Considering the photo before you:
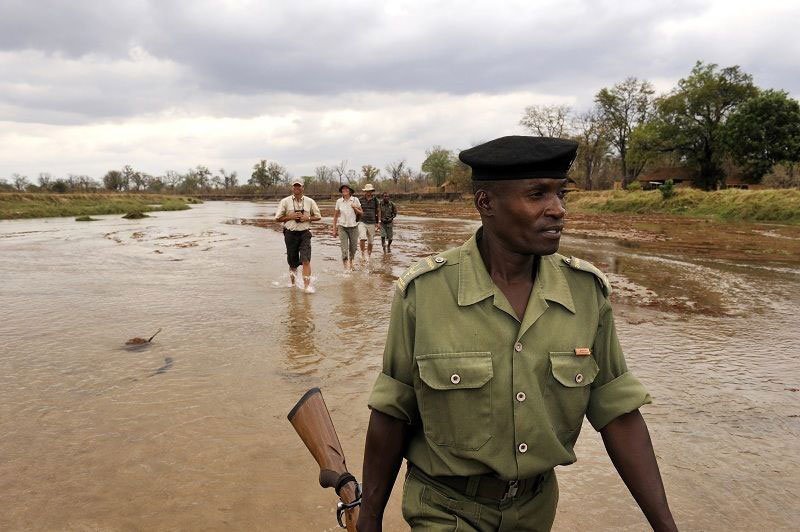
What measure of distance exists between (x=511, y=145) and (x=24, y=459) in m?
3.62

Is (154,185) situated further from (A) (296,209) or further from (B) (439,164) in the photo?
(A) (296,209)

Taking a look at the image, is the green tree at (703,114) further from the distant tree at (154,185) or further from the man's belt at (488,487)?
the distant tree at (154,185)

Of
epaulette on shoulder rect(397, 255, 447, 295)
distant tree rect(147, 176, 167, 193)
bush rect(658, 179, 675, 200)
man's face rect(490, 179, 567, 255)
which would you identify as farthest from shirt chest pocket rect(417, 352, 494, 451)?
distant tree rect(147, 176, 167, 193)

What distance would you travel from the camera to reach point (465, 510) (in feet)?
4.96

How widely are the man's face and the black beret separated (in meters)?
0.03

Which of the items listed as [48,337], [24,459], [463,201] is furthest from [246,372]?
[463,201]

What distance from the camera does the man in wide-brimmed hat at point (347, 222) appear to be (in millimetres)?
10273

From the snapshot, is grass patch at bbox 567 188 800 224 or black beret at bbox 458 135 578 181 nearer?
black beret at bbox 458 135 578 181

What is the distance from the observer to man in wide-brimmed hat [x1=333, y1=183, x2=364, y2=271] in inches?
404

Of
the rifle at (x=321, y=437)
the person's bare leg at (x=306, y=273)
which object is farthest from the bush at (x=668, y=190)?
the rifle at (x=321, y=437)

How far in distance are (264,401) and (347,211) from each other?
6.41m

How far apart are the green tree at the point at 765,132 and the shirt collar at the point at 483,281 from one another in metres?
48.3

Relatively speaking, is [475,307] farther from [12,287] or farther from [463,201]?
[463,201]

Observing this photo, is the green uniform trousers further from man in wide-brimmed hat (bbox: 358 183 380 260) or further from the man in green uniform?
man in wide-brimmed hat (bbox: 358 183 380 260)
